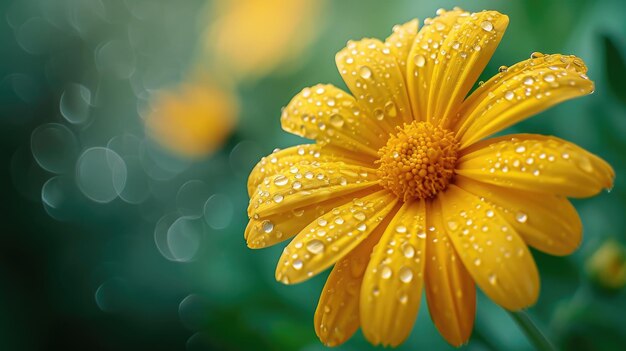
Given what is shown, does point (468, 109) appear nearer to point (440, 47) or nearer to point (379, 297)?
point (440, 47)

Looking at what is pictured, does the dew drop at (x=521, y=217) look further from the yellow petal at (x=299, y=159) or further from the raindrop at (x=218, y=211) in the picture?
the raindrop at (x=218, y=211)

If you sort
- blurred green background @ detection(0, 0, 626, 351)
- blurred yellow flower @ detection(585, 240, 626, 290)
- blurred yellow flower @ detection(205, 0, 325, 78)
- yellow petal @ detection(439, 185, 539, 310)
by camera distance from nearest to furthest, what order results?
yellow petal @ detection(439, 185, 539, 310), blurred yellow flower @ detection(585, 240, 626, 290), blurred green background @ detection(0, 0, 626, 351), blurred yellow flower @ detection(205, 0, 325, 78)

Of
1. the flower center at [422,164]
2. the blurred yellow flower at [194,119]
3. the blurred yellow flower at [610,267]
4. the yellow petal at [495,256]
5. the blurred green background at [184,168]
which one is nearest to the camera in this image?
the yellow petal at [495,256]

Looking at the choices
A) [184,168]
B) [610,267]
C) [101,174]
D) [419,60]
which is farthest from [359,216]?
[101,174]

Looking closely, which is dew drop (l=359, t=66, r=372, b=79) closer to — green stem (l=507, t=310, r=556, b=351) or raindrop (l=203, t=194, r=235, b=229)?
green stem (l=507, t=310, r=556, b=351)

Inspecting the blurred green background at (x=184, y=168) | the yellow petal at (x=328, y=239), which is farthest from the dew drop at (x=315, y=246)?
the blurred green background at (x=184, y=168)

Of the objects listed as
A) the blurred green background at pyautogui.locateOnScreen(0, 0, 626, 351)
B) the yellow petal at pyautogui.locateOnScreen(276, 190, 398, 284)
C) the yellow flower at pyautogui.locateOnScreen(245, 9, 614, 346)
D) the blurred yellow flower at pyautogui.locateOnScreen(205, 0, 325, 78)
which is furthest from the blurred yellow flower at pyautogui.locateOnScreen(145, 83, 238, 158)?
the yellow petal at pyautogui.locateOnScreen(276, 190, 398, 284)
